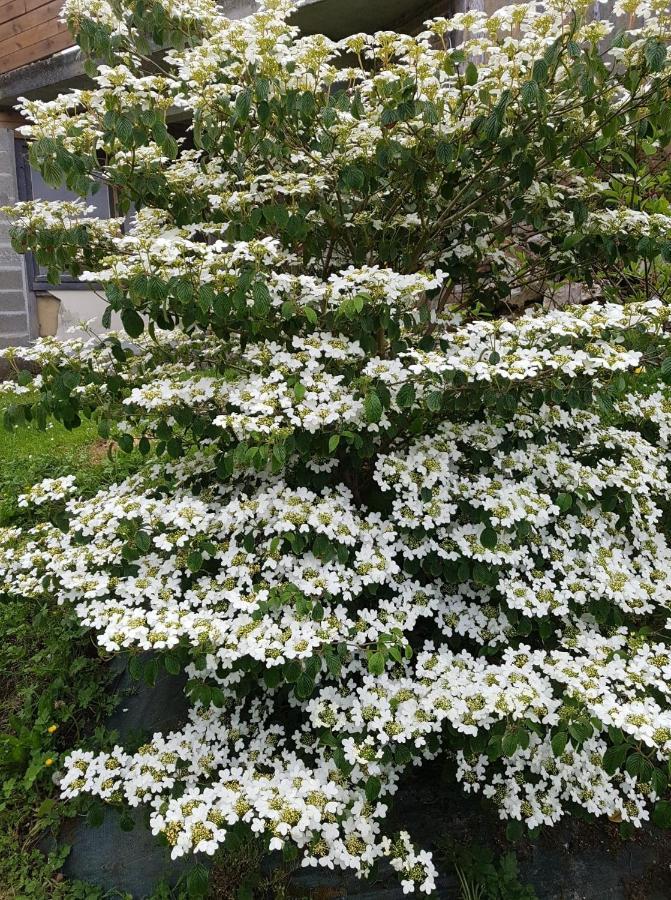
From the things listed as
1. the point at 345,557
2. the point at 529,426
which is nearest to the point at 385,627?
the point at 345,557

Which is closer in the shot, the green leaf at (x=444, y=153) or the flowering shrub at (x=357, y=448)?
the flowering shrub at (x=357, y=448)

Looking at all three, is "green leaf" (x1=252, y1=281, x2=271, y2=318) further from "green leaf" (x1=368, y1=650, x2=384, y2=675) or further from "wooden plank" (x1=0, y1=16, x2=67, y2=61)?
"wooden plank" (x1=0, y1=16, x2=67, y2=61)

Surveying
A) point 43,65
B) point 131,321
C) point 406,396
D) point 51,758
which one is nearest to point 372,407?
point 406,396

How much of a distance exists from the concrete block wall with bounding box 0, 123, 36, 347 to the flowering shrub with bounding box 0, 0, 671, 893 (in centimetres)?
522

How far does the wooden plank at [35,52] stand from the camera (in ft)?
19.7

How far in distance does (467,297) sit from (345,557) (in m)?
1.49

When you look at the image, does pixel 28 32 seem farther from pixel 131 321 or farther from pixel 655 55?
pixel 655 55

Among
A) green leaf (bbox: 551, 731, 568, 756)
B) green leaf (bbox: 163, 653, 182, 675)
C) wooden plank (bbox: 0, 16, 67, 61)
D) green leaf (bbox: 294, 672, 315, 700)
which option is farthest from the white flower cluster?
wooden plank (bbox: 0, 16, 67, 61)

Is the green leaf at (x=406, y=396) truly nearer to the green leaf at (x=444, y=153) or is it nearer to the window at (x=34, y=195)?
the green leaf at (x=444, y=153)

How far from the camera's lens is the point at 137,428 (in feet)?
7.32

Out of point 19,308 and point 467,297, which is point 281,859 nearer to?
point 467,297

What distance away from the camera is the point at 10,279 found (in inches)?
270

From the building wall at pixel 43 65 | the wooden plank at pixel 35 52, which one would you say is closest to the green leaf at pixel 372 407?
the building wall at pixel 43 65

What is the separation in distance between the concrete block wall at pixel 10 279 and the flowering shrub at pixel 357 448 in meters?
5.22
